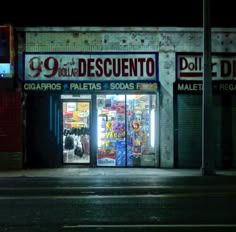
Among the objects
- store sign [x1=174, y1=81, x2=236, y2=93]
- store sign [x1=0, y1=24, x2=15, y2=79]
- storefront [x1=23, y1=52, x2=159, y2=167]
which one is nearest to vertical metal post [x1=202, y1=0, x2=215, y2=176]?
store sign [x1=174, y1=81, x2=236, y2=93]

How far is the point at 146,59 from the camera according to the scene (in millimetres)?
22500

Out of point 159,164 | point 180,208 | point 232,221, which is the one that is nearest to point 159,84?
point 159,164

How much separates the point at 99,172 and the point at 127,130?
2515mm

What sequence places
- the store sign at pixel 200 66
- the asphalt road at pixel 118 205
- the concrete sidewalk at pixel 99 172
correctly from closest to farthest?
1. the asphalt road at pixel 118 205
2. the concrete sidewalk at pixel 99 172
3. the store sign at pixel 200 66

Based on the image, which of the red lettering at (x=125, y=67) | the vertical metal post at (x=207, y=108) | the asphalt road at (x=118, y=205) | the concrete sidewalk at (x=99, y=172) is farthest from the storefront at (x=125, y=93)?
the asphalt road at (x=118, y=205)

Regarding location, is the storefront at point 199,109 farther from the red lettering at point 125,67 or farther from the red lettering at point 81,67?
the red lettering at point 81,67

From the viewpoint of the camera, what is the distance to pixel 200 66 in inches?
892

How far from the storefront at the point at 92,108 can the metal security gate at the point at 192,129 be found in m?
0.80

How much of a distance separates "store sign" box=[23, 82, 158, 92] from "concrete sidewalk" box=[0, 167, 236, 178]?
→ 113 inches

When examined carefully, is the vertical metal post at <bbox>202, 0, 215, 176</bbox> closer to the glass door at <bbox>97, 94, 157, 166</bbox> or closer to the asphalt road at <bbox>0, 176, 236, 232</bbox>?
the asphalt road at <bbox>0, 176, 236, 232</bbox>

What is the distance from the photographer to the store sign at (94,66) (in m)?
22.5

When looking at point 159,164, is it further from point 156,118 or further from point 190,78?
point 190,78

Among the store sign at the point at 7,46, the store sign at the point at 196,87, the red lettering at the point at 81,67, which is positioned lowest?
the store sign at the point at 196,87

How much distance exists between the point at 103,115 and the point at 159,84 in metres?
2.34
